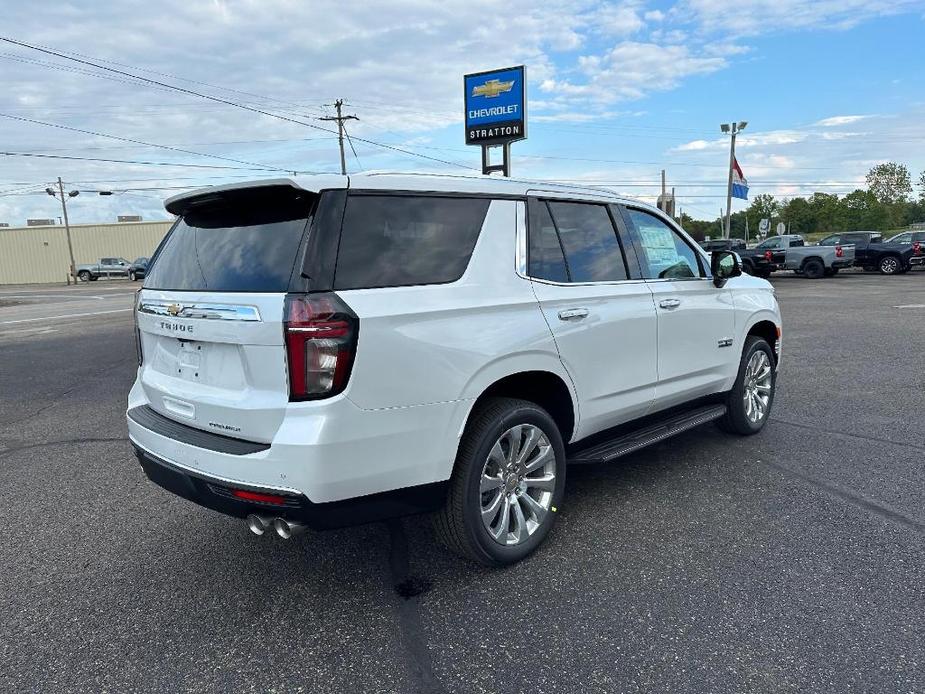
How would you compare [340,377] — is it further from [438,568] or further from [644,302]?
[644,302]

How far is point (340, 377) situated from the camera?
99.7 inches

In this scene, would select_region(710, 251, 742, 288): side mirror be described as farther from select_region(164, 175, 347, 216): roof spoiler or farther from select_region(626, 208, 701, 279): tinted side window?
select_region(164, 175, 347, 216): roof spoiler

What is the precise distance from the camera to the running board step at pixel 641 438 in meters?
3.63

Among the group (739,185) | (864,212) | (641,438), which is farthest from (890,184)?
(641,438)

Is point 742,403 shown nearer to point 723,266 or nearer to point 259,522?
point 723,266

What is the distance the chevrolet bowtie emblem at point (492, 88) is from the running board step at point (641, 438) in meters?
22.5

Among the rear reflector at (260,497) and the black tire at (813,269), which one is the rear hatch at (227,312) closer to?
the rear reflector at (260,497)

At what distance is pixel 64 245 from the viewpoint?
203 ft

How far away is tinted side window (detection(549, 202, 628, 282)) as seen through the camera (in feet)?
11.9

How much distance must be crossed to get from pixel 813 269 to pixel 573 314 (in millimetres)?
27016

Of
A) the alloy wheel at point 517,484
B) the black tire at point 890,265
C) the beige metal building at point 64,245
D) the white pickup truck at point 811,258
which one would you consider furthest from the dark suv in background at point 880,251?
the beige metal building at point 64,245

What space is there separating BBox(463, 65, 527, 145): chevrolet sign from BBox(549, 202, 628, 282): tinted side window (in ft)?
71.1

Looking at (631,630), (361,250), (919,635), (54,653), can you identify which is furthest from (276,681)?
(919,635)

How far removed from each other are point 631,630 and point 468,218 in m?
1.92
